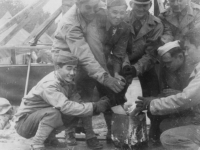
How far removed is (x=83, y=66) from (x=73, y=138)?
31.9 inches

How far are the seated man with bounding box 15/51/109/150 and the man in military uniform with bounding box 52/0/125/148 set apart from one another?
0.15 metres

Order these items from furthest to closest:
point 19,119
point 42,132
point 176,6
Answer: point 176,6 < point 19,119 < point 42,132

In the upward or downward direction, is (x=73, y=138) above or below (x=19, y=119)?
below

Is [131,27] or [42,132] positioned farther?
[131,27]

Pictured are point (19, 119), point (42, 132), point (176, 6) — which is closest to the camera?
point (42, 132)

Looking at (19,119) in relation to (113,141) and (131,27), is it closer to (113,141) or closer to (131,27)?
(113,141)

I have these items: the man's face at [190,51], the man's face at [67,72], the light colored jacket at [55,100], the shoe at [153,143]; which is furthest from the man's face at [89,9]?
the shoe at [153,143]

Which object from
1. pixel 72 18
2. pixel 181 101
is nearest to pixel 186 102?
pixel 181 101

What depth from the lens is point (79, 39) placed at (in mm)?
3531

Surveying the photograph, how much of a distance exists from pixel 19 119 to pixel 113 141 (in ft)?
3.32

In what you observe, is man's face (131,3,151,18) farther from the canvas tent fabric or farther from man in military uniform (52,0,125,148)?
the canvas tent fabric

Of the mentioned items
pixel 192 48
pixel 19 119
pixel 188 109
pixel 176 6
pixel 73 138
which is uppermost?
pixel 176 6

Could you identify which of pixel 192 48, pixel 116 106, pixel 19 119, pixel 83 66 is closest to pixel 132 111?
pixel 116 106

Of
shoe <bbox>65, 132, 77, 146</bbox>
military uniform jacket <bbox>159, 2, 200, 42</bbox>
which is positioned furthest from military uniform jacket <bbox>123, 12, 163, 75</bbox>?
shoe <bbox>65, 132, 77, 146</bbox>
